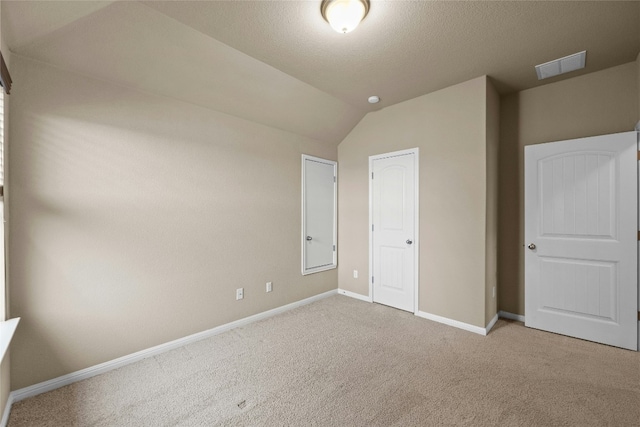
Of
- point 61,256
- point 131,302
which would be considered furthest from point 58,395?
point 61,256

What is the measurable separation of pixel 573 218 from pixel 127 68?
444cm

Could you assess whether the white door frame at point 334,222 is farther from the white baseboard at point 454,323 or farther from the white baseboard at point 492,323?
the white baseboard at point 492,323

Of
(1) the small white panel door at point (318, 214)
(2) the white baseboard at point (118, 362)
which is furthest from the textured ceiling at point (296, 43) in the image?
(2) the white baseboard at point (118, 362)

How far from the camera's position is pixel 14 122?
187 cm

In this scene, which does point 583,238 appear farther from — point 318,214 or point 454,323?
point 318,214

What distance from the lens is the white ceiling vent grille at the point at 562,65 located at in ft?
8.07

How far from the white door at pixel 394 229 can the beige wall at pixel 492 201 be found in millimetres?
778

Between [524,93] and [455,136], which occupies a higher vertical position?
[524,93]

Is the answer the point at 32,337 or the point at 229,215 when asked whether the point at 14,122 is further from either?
the point at 229,215

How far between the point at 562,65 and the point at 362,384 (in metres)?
3.45

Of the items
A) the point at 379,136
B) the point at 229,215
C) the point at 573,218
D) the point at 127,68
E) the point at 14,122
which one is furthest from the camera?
the point at 379,136

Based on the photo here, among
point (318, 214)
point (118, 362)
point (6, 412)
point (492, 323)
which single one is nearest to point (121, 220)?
point (118, 362)

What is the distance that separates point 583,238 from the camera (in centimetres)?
275

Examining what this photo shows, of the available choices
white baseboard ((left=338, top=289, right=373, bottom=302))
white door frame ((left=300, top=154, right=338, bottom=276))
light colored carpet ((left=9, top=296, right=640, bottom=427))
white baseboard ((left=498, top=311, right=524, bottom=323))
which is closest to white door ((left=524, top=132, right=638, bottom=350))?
white baseboard ((left=498, top=311, right=524, bottom=323))
